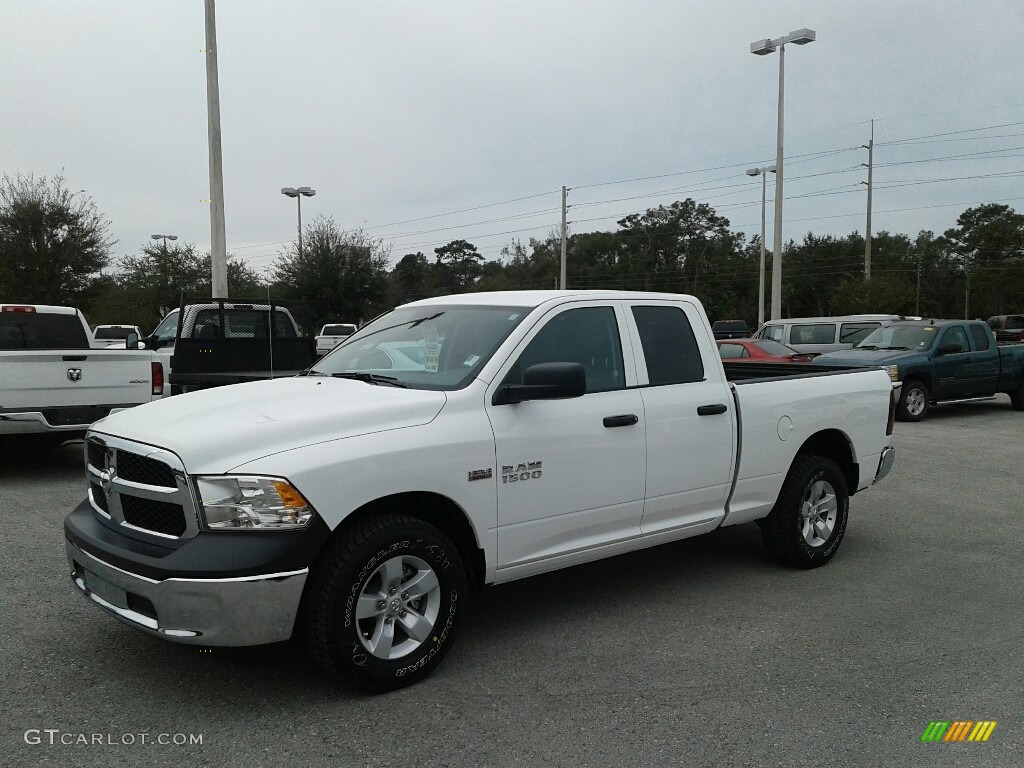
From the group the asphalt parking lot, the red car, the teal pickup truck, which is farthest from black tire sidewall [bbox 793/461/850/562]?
the red car

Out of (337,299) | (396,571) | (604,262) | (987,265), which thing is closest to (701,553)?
(396,571)

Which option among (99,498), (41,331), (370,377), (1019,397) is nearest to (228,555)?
(99,498)

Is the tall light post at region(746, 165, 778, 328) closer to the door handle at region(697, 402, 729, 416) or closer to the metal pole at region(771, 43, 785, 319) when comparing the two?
the metal pole at region(771, 43, 785, 319)

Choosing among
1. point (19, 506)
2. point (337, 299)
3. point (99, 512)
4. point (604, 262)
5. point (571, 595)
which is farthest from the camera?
point (604, 262)

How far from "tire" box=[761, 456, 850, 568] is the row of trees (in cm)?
2514

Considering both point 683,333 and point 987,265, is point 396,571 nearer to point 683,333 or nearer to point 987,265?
point 683,333

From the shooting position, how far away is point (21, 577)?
17.8 ft

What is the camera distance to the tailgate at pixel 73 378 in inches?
330

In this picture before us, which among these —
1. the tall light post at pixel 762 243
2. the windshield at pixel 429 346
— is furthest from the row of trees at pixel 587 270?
the windshield at pixel 429 346

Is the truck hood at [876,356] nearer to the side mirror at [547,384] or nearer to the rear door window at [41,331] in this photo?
the rear door window at [41,331]

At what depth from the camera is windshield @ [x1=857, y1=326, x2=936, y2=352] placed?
614 inches

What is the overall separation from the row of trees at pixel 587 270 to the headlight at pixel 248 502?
26499mm

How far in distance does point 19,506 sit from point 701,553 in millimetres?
5878

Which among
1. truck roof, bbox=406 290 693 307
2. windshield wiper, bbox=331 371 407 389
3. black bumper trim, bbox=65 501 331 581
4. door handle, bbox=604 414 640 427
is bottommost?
black bumper trim, bbox=65 501 331 581
